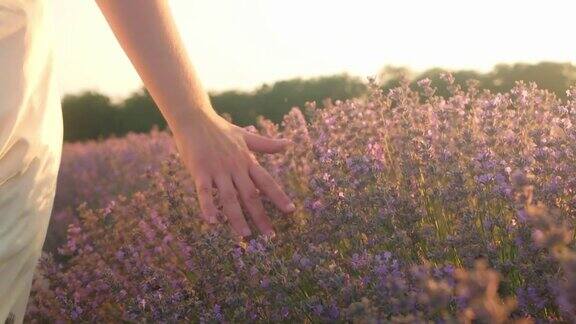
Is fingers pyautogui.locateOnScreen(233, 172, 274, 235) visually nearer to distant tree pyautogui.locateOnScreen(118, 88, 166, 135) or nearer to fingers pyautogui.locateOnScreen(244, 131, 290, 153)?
fingers pyautogui.locateOnScreen(244, 131, 290, 153)

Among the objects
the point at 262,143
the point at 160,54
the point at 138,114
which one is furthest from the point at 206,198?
the point at 138,114

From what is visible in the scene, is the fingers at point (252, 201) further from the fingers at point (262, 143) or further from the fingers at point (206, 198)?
the fingers at point (262, 143)

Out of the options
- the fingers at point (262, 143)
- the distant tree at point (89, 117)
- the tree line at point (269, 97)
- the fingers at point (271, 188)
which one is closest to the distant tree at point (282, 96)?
the tree line at point (269, 97)

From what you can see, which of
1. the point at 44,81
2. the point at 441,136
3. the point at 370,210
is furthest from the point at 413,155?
the point at 44,81

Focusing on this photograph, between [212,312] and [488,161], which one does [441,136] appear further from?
[212,312]

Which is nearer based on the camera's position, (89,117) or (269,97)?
(269,97)

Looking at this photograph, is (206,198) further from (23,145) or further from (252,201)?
(23,145)

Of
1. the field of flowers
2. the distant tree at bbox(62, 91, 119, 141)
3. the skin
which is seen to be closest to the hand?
the skin

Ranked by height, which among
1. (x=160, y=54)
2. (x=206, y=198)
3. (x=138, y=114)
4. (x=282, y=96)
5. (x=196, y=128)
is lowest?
(x=138, y=114)
